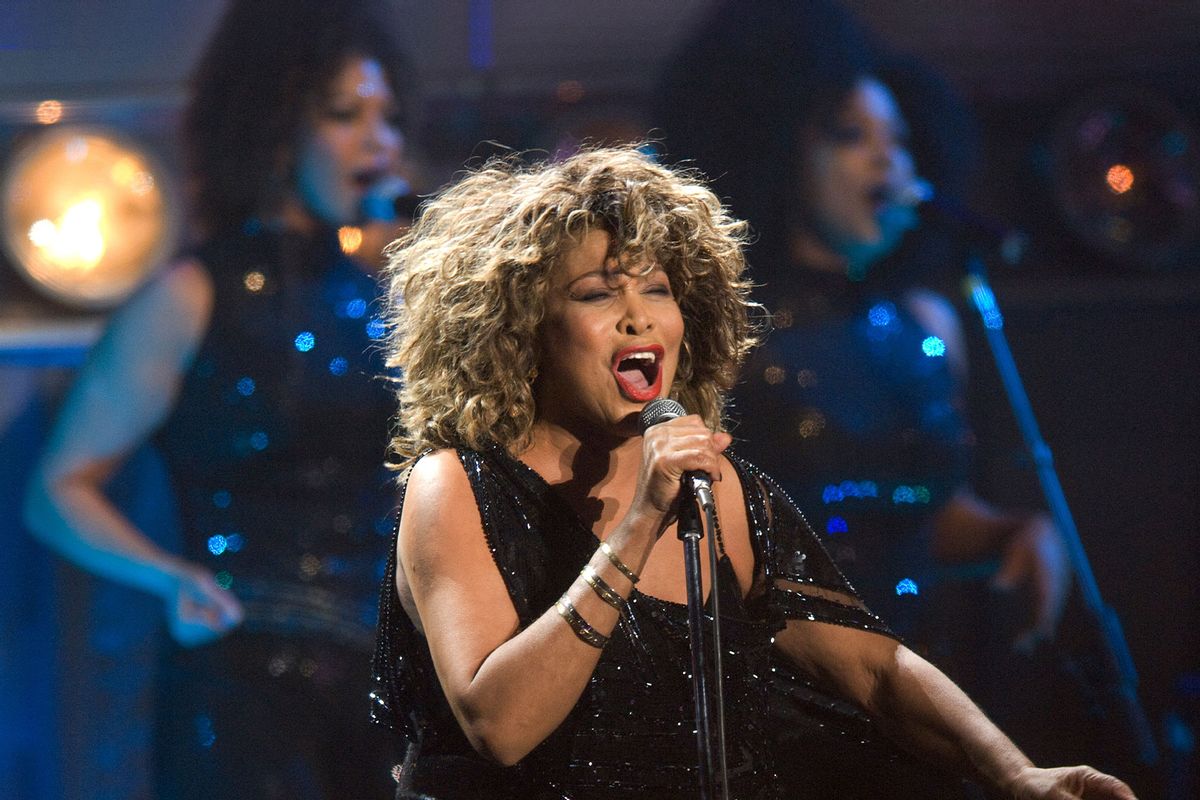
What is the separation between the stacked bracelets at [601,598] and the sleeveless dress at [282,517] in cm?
178

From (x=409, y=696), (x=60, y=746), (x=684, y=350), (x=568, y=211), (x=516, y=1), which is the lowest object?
(x=60, y=746)

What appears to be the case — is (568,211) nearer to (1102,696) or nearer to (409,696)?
(409,696)

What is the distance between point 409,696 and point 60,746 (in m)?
2.03

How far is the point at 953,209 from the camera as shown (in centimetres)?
335

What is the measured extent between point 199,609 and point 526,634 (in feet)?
6.34

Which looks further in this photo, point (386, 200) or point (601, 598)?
point (386, 200)

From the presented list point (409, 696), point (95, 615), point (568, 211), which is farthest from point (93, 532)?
point (568, 211)

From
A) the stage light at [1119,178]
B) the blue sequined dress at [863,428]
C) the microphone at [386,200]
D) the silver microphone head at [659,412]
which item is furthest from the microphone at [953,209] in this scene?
the silver microphone head at [659,412]

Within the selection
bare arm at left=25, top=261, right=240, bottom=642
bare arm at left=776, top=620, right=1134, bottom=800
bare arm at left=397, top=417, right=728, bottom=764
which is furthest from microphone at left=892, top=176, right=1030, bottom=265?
bare arm at left=397, top=417, right=728, bottom=764

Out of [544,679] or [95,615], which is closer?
[544,679]

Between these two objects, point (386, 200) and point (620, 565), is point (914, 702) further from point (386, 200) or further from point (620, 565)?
point (386, 200)

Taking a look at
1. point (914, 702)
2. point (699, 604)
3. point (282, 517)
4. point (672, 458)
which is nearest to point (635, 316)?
point (672, 458)

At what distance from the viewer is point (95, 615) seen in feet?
10.4

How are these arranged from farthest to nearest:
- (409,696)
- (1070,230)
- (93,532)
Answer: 1. (1070,230)
2. (93,532)
3. (409,696)
